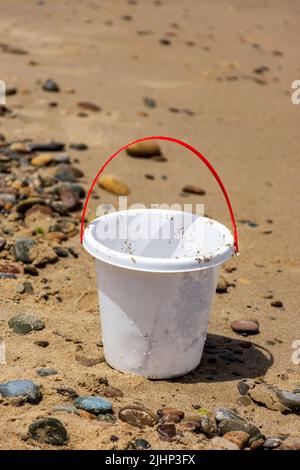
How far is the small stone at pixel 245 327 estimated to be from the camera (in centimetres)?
373

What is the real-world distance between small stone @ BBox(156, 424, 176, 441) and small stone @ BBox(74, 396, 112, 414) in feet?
0.69

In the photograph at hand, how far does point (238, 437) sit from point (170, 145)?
157 inches

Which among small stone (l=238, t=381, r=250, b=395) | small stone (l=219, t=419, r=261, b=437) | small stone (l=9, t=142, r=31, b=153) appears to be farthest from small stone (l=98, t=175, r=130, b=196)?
small stone (l=219, t=419, r=261, b=437)

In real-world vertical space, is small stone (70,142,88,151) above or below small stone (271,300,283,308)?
below

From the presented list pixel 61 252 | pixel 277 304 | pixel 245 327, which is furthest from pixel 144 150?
pixel 245 327

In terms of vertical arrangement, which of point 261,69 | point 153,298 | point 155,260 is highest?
point 155,260

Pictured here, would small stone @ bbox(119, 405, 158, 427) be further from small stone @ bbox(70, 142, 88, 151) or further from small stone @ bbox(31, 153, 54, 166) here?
small stone @ bbox(70, 142, 88, 151)

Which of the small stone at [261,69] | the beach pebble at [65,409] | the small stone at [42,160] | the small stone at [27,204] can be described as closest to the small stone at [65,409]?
the beach pebble at [65,409]

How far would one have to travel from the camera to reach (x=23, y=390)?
281 cm

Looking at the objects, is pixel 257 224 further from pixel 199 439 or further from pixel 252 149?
pixel 199 439

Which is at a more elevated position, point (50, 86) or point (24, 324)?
point (24, 324)

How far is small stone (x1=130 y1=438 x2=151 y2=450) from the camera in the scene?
2572 millimetres

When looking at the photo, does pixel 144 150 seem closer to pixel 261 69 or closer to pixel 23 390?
pixel 23 390
